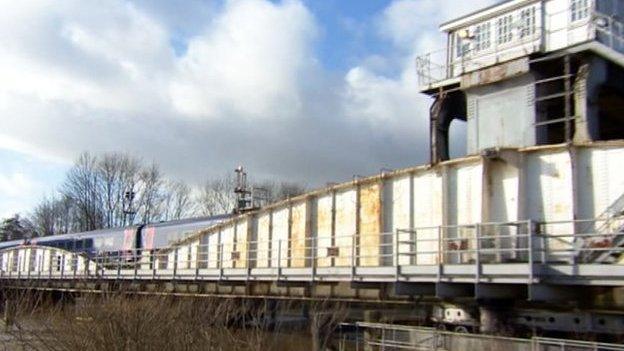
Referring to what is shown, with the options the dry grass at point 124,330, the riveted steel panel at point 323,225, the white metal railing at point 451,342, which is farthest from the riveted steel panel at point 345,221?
the dry grass at point 124,330

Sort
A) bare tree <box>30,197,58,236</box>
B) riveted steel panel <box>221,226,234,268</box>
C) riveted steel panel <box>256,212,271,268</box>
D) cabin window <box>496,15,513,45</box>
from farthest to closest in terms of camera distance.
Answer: bare tree <box>30,197,58,236</box> < riveted steel panel <box>221,226,234,268</box> < riveted steel panel <box>256,212,271,268</box> < cabin window <box>496,15,513,45</box>

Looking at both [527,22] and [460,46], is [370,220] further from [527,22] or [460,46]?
[527,22]

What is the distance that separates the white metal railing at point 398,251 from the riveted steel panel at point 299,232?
46 millimetres

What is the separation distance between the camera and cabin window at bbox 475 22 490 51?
2347 cm

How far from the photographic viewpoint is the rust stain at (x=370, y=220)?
21578mm

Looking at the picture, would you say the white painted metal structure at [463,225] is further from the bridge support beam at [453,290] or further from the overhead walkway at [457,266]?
the bridge support beam at [453,290]

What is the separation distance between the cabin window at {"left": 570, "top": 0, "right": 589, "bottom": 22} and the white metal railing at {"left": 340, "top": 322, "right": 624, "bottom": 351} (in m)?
11.0

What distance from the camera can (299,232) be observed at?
24.4 m

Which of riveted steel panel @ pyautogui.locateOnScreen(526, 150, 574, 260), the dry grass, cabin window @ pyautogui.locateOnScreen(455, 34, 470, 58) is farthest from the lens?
cabin window @ pyautogui.locateOnScreen(455, 34, 470, 58)

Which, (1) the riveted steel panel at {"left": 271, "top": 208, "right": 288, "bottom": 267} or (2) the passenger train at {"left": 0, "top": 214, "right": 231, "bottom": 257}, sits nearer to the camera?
(1) the riveted steel panel at {"left": 271, "top": 208, "right": 288, "bottom": 267}

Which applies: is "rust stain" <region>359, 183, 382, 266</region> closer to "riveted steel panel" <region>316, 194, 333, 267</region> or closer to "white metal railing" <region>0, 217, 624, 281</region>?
"white metal railing" <region>0, 217, 624, 281</region>

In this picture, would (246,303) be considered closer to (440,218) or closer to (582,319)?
(440,218)

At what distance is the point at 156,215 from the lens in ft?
259

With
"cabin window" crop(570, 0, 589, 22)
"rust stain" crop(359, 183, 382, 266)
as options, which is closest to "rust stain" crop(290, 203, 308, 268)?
"rust stain" crop(359, 183, 382, 266)
